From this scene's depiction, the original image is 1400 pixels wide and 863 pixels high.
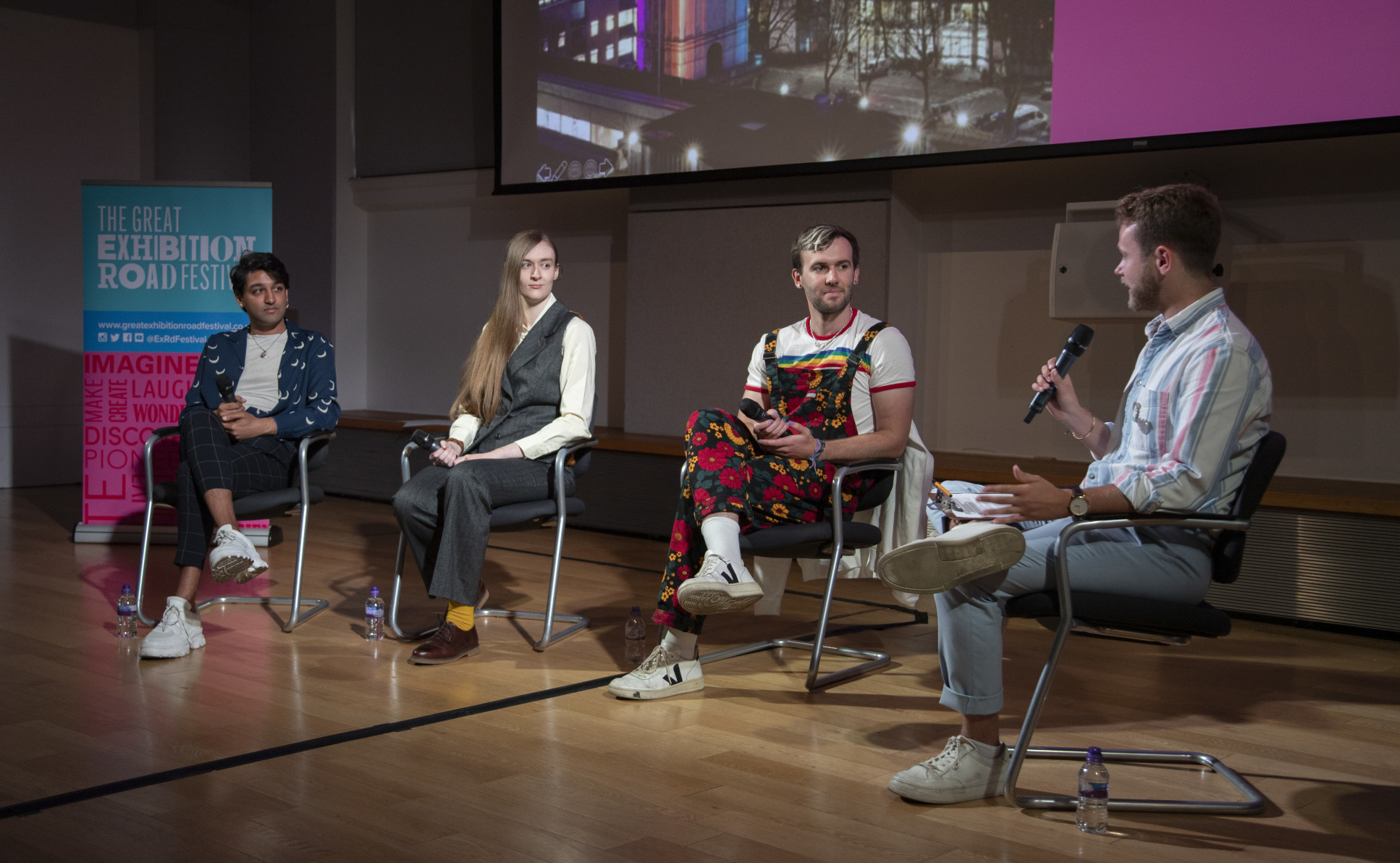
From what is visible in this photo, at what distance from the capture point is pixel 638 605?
4.08m

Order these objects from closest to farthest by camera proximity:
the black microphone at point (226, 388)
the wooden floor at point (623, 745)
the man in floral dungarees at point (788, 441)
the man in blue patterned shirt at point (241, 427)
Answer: the wooden floor at point (623, 745) < the man in floral dungarees at point (788, 441) < the man in blue patterned shirt at point (241, 427) < the black microphone at point (226, 388)

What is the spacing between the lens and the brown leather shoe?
3180 mm

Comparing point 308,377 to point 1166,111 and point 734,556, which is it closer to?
point 734,556

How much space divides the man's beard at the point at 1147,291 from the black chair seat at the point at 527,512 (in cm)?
164

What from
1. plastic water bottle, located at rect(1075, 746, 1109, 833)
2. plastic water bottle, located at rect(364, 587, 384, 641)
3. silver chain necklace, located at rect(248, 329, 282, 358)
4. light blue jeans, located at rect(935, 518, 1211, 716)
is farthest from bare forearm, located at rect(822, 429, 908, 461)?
silver chain necklace, located at rect(248, 329, 282, 358)

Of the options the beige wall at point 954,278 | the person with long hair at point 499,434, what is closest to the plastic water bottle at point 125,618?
the person with long hair at point 499,434

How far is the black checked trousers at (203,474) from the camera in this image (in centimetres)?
339

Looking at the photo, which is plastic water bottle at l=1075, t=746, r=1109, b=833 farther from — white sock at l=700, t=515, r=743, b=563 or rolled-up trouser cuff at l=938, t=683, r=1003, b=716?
white sock at l=700, t=515, r=743, b=563

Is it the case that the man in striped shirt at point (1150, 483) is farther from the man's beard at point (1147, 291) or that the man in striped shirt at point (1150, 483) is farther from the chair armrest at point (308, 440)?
the chair armrest at point (308, 440)

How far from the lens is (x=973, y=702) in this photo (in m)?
2.19

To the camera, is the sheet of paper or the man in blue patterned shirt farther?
the man in blue patterned shirt

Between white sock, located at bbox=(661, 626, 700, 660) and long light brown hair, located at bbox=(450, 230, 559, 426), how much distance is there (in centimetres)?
103

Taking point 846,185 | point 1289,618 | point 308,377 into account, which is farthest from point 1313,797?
point 846,185

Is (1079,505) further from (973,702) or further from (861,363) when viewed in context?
(861,363)
